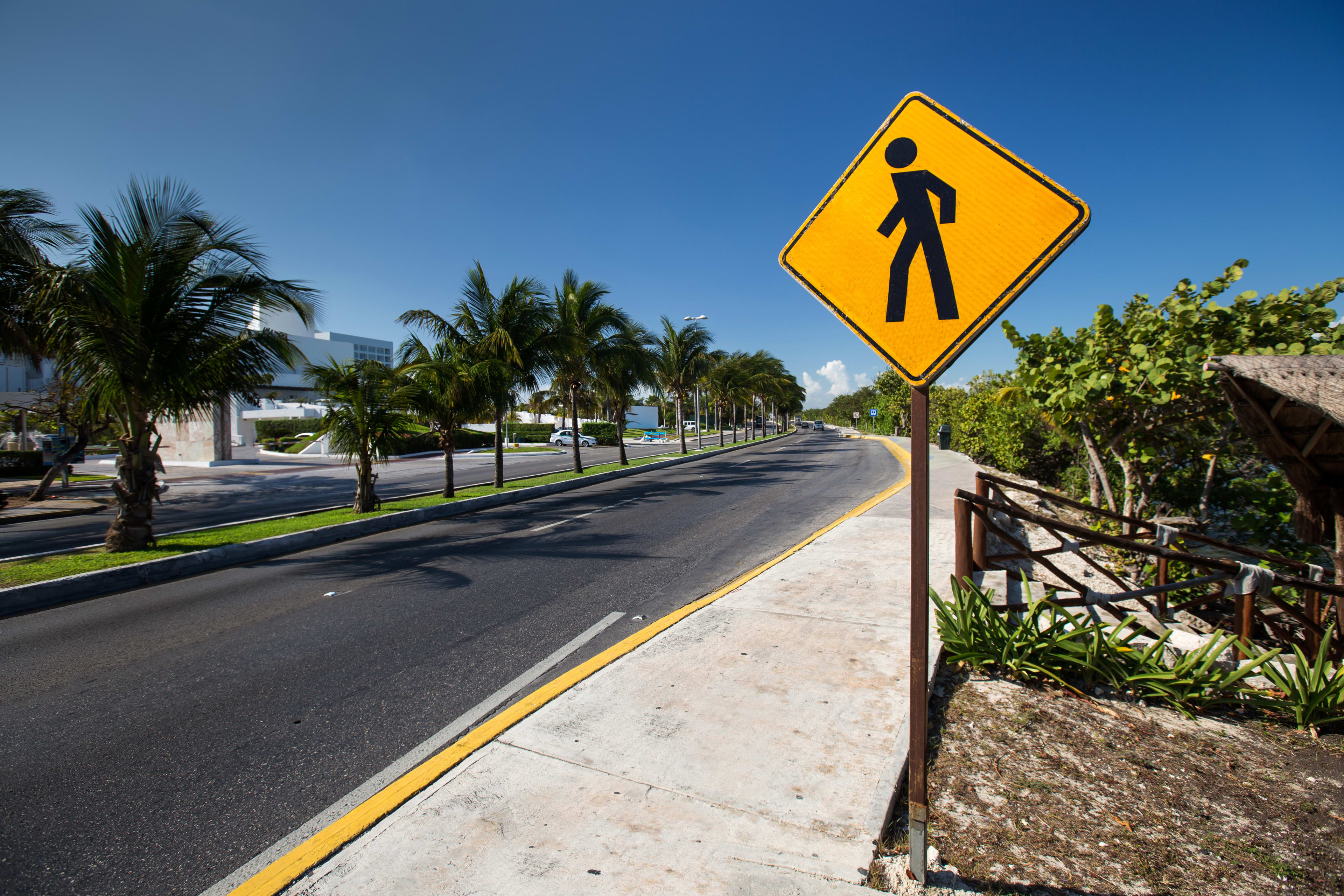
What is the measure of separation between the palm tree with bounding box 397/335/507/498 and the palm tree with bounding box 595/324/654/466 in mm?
6890

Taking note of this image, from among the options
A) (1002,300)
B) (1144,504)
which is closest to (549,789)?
(1002,300)

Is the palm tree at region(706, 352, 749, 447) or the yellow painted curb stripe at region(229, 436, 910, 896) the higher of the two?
the palm tree at region(706, 352, 749, 447)

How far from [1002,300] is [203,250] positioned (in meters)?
10.2

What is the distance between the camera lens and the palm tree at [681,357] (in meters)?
31.0

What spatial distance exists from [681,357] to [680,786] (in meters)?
29.2

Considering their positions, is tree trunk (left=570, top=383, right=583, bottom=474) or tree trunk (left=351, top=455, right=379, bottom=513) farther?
tree trunk (left=570, top=383, right=583, bottom=474)

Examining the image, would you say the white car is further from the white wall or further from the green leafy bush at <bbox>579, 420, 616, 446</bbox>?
the white wall

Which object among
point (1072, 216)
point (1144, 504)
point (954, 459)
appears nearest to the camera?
point (1072, 216)

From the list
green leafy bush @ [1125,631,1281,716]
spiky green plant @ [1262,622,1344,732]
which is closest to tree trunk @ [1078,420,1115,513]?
green leafy bush @ [1125,631,1281,716]

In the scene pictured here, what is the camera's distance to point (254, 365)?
30.9 feet

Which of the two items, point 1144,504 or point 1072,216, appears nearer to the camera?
point 1072,216

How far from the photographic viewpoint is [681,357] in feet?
103

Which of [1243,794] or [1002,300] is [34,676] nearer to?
[1002,300]

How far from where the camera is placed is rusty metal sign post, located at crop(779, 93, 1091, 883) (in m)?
2.16
